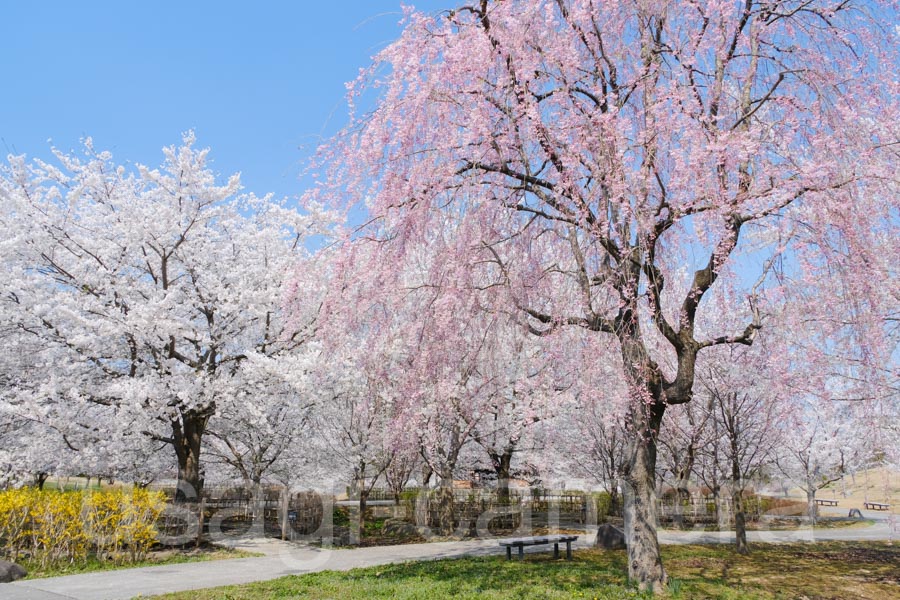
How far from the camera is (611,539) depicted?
595 inches

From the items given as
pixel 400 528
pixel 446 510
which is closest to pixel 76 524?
pixel 400 528

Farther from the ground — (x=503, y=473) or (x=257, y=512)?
(x=503, y=473)

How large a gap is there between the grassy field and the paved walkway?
887 mm

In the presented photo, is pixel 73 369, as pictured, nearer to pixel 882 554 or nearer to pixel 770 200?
pixel 770 200

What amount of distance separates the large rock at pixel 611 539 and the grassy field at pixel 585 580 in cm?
105

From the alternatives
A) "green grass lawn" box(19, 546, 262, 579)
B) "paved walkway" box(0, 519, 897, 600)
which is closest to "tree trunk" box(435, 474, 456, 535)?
"paved walkway" box(0, 519, 897, 600)

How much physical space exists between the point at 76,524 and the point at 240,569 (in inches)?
124

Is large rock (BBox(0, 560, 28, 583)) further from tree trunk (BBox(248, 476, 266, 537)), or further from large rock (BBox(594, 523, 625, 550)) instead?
large rock (BBox(594, 523, 625, 550))

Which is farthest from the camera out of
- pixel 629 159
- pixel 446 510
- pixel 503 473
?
pixel 503 473

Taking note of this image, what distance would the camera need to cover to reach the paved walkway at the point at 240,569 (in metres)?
9.07

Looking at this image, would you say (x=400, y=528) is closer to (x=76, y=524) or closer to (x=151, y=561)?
(x=151, y=561)

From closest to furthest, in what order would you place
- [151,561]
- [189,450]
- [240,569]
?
[240,569], [151,561], [189,450]

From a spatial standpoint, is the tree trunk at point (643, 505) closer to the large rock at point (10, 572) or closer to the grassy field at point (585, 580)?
the grassy field at point (585, 580)

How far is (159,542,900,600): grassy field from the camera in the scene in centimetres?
861
